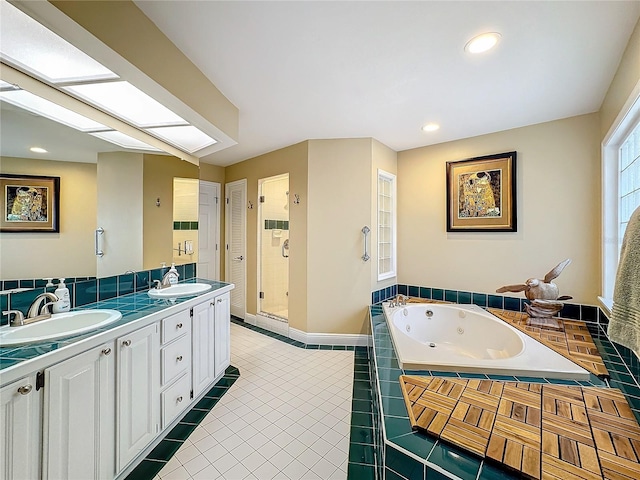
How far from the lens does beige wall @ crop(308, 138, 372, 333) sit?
3.02m

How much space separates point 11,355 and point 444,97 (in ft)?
9.21

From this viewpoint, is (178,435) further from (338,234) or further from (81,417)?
(338,234)

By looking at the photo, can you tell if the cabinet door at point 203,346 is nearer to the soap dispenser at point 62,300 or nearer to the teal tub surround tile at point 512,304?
the soap dispenser at point 62,300

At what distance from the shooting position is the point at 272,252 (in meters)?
4.09

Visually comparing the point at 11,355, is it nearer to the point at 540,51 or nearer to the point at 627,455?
the point at 627,455

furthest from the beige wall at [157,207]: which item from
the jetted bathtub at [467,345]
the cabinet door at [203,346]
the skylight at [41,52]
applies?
the jetted bathtub at [467,345]

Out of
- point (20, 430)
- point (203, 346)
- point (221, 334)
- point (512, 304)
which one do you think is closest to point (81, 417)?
point (20, 430)

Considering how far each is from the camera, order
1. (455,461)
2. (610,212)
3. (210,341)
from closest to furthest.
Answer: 1. (455,461)
2. (610,212)
3. (210,341)

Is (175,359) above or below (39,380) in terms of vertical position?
below

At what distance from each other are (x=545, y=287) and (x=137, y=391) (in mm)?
3101

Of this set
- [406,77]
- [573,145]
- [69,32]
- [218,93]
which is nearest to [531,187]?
[573,145]

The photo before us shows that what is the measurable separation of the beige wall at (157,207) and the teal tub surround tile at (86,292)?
452mm

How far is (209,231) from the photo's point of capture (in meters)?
4.11

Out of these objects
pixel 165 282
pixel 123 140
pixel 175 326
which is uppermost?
pixel 123 140
